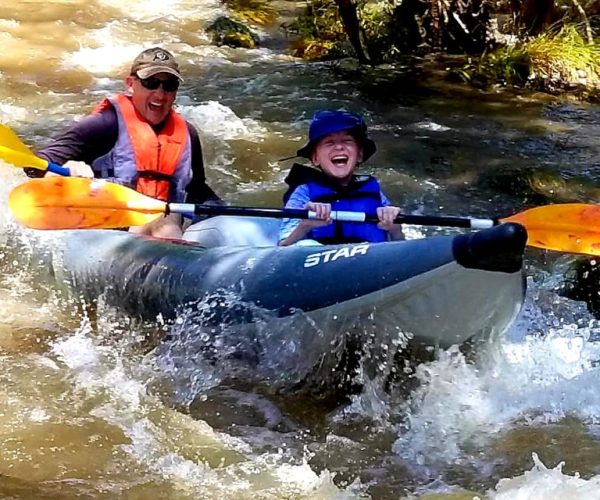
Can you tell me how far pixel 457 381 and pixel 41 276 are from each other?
2042mm

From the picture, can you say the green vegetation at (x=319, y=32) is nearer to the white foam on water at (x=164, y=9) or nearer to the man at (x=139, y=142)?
the white foam on water at (x=164, y=9)

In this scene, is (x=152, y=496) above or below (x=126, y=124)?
below

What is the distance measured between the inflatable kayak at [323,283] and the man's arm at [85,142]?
0.42m

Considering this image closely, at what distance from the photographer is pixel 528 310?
399cm

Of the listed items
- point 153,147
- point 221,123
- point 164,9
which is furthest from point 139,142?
point 164,9

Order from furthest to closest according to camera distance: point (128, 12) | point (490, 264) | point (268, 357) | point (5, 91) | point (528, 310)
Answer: point (128, 12)
point (5, 91)
point (528, 310)
point (268, 357)
point (490, 264)

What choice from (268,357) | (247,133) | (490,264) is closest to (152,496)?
(268,357)

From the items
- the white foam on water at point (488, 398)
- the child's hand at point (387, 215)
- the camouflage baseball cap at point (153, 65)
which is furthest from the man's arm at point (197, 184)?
the white foam on water at point (488, 398)

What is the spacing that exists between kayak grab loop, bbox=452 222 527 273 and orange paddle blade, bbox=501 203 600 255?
1.94 ft

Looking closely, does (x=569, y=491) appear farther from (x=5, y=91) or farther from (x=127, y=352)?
(x=5, y=91)

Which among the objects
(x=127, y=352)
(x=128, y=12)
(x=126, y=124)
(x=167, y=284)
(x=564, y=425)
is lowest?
(x=564, y=425)

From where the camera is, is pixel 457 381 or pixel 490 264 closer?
pixel 490 264

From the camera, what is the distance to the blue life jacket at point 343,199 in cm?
363

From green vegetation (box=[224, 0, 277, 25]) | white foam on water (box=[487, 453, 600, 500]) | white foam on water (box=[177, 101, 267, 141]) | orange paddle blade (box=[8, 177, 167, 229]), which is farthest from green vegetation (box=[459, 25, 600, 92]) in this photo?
white foam on water (box=[487, 453, 600, 500])
